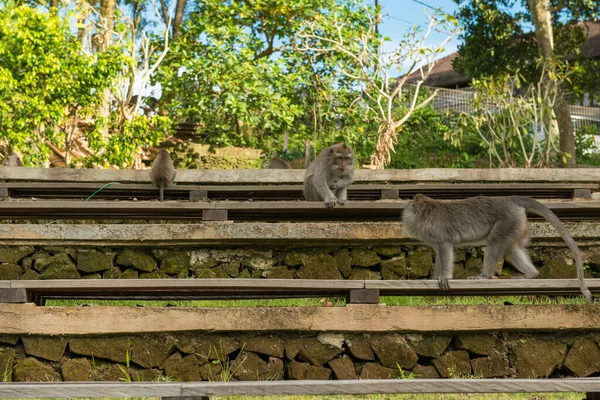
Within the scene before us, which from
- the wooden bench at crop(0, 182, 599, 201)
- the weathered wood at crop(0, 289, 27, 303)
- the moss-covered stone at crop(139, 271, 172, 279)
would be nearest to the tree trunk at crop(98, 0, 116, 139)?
the wooden bench at crop(0, 182, 599, 201)

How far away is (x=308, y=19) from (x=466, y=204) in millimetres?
11423

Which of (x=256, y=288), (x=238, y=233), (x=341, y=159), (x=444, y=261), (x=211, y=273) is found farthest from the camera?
(x=341, y=159)

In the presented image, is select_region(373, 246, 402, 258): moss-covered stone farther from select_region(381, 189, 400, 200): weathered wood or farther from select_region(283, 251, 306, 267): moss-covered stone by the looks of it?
select_region(381, 189, 400, 200): weathered wood

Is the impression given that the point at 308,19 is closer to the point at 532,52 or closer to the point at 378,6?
the point at 378,6

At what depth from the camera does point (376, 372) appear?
5551 millimetres

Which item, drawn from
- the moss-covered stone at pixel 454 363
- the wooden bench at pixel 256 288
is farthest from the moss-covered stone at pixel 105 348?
the moss-covered stone at pixel 454 363

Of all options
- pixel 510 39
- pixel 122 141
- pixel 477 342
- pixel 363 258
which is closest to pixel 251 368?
pixel 477 342

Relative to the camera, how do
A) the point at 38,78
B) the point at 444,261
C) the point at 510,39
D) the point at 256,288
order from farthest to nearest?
the point at 510,39
the point at 38,78
the point at 444,261
the point at 256,288

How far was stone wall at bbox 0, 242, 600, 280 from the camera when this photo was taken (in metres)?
7.25

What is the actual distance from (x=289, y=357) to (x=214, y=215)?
6.98 feet

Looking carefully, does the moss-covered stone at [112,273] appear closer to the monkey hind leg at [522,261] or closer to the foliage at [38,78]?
the monkey hind leg at [522,261]

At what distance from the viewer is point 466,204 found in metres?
6.12

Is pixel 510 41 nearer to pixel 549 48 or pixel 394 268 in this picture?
pixel 549 48

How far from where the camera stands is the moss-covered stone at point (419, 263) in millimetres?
7340
